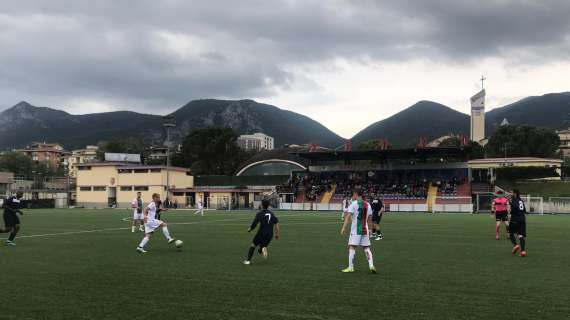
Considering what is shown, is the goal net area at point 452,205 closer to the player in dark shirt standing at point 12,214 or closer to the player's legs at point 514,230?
the player's legs at point 514,230

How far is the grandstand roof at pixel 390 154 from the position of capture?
2549 inches

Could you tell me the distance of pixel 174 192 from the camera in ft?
268

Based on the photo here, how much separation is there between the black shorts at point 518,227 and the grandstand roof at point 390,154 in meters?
49.0

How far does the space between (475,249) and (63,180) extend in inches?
4920

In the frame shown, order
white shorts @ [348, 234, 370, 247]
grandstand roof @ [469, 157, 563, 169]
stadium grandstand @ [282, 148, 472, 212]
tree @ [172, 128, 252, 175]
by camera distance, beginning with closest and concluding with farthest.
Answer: white shorts @ [348, 234, 370, 247], stadium grandstand @ [282, 148, 472, 212], grandstand roof @ [469, 157, 563, 169], tree @ [172, 128, 252, 175]

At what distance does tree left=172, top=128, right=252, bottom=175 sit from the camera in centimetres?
11838

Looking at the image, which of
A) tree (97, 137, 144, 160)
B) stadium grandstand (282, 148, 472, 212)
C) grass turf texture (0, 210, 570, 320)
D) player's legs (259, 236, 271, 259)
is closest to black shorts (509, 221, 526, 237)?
grass turf texture (0, 210, 570, 320)

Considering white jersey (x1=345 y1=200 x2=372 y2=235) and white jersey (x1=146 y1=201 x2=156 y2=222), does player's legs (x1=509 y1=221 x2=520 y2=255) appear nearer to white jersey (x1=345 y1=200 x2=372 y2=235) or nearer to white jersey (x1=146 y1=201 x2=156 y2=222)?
white jersey (x1=345 y1=200 x2=372 y2=235)

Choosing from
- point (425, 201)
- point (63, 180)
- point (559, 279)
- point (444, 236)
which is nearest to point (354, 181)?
point (425, 201)

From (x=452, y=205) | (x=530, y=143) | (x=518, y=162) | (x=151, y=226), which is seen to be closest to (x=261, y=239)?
(x=151, y=226)

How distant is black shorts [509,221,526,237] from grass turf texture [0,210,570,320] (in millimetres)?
764

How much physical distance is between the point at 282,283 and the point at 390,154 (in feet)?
191

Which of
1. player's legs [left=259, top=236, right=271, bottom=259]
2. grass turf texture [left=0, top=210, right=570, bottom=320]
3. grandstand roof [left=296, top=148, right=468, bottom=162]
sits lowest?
grass turf texture [left=0, top=210, right=570, bottom=320]

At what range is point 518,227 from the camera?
15766 millimetres
